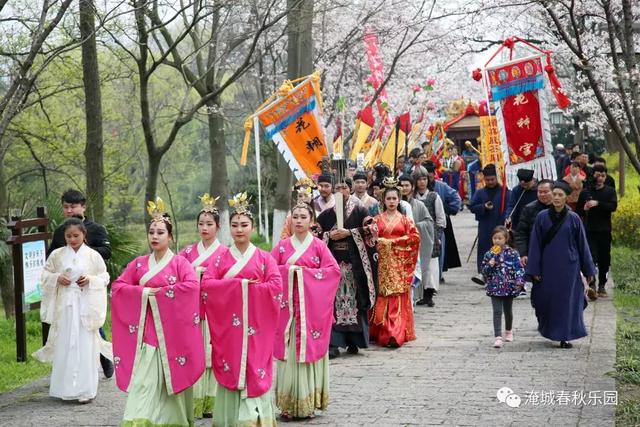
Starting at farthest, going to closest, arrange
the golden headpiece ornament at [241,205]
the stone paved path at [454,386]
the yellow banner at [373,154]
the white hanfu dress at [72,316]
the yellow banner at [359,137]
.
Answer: the yellow banner at [373,154]
the yellow banner at [359,137]
the white hanfu dress at [72,316]
the stone paved path at [454,386]
the golden headpiece ornament at [241,205]

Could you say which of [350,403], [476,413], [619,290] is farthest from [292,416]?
[619,290]

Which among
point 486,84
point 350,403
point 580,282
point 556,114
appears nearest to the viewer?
point 350,403

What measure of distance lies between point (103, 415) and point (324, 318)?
1.97 metres

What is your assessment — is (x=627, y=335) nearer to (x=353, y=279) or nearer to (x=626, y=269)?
(x=353, y=279)

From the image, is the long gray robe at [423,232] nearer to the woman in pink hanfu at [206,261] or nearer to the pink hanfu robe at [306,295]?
the pink hanfu robe at [306,295]

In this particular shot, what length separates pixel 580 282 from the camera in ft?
35.2

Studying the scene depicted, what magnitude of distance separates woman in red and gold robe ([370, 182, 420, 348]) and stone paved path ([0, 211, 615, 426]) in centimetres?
25

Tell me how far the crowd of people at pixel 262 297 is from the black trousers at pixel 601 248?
461mm

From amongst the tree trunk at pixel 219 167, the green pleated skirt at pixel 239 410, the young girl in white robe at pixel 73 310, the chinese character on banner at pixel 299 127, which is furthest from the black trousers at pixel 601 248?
the tree trunk at pixel 219 167

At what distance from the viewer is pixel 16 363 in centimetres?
1098

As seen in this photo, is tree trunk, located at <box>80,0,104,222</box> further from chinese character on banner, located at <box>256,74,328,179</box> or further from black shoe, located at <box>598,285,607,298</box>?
black shoe, located at <box>598,285,607,298</box>

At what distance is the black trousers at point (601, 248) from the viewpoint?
1430 cm

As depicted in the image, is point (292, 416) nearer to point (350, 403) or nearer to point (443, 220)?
point (350, 403)

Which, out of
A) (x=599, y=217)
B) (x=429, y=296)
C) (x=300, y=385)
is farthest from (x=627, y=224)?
(x=300, y=385)
